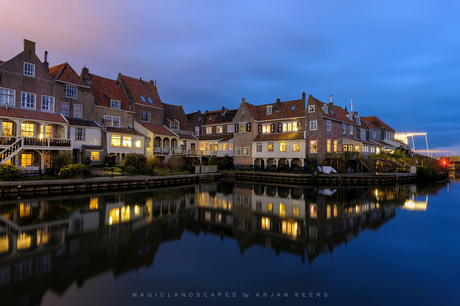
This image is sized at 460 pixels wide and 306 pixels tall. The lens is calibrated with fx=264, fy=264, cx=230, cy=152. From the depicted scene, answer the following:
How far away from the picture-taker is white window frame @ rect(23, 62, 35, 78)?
29016 mm

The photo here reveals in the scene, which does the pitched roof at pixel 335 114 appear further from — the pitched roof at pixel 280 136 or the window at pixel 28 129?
the window at pixel 28 129

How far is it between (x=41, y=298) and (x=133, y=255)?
3.36m

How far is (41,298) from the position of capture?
274 inches

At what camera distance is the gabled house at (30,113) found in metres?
26.2

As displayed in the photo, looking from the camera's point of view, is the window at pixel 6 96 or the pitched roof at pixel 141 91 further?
the pitched roof at pixel 141 91

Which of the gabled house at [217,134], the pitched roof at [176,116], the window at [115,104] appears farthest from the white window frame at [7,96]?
the gabled house at [217,134]

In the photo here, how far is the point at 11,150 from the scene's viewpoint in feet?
80.6

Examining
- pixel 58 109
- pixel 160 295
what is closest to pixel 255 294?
pixel 160 295

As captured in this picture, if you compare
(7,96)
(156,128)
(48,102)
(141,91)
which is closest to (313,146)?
(156,128)

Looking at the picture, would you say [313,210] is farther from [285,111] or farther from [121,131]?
[121,131]

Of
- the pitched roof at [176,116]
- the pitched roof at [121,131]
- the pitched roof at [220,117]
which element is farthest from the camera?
the pitched roof at [220,117]

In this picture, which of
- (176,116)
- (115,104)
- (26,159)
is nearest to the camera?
(26,159)

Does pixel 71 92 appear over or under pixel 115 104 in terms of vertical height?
over

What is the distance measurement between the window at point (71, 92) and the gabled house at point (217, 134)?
20.4m
